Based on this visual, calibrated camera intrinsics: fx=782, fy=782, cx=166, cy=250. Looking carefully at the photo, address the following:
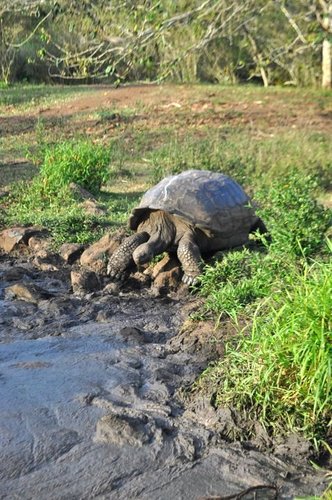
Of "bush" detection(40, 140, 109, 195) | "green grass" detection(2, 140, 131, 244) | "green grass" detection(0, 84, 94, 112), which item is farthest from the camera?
"green grass" detection(0, 84, 94, 112)

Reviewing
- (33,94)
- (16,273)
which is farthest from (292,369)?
(33,94)

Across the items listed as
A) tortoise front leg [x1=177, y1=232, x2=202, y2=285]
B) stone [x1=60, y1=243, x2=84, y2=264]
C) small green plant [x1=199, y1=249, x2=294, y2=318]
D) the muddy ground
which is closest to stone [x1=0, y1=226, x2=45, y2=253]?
the muddy ground

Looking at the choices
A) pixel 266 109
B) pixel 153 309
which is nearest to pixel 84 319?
pixel 153 309

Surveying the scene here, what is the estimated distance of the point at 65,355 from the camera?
5.28 meters

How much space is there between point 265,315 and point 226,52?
18.1 meters

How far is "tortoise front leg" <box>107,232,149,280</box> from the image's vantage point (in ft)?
22.3

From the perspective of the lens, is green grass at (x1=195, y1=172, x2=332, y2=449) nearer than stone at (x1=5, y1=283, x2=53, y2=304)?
Yes

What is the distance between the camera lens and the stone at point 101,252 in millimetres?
7109

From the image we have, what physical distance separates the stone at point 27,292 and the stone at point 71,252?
2.69ft

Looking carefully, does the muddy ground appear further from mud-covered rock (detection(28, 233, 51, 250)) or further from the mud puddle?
mud-covered rock (detection(28, 233, 51, 250))

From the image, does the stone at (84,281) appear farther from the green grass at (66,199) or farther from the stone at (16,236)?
the stone at (16,236)

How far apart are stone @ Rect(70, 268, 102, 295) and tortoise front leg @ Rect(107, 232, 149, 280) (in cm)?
16

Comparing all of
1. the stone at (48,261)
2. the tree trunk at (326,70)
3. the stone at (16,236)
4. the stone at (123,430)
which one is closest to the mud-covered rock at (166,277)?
the stone at (48,261)

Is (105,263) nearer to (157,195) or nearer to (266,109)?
(157,195)
